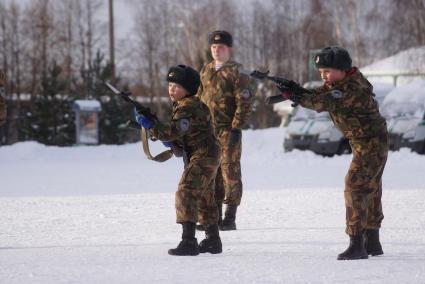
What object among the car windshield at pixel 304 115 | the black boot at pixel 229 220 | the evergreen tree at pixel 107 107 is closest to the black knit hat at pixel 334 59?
the black boot at pixel 229 220

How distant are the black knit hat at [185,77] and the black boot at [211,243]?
41.3 inches

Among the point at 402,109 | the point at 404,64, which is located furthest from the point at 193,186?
the point at 404,64

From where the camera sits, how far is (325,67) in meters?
7.59

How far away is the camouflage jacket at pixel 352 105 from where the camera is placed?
7.43 m

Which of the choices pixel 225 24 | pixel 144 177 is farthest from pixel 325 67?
pixel 225 24

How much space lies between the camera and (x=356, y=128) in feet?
24.9

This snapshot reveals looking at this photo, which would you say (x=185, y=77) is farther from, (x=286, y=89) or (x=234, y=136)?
(x=234, y=136)

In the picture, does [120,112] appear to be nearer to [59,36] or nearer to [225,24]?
[59,36]

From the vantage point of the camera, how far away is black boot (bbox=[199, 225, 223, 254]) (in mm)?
7934

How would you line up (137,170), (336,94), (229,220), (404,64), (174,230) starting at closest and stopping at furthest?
1. (336,94)
2. (174,230)
3. (229,220)
4. (137,170)
5. (404,64)

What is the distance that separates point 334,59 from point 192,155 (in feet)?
4.17

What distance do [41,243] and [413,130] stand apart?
16.2m

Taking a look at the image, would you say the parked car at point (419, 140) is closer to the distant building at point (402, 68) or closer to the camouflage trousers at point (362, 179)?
the distant building at point (402, 68)

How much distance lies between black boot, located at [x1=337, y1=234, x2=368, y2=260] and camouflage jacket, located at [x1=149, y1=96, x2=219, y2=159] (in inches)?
47.7
